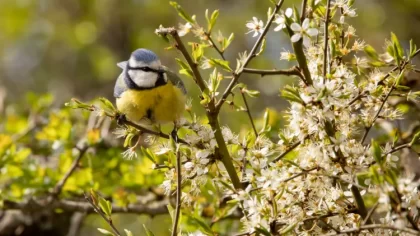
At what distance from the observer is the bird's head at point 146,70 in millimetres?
2125

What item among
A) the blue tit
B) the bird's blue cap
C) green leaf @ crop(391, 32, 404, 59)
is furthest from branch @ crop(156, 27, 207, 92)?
the bird's blue cap

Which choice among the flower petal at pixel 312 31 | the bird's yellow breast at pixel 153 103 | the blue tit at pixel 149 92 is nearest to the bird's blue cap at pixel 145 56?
the blue tit at pixel 149 92

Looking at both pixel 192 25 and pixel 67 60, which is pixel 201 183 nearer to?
pixel 192 25

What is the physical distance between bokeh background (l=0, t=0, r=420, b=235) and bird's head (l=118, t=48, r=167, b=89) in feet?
11.3

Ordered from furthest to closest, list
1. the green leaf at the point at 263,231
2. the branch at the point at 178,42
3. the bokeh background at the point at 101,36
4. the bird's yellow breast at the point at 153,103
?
the bokeh background at the point at 101,36 < the bird's yellow breast at the point at 153,103 < the branch at the point at 178,42 < the green leaf at the point at 263,231

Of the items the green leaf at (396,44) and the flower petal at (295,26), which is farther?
the green leaf at (396,44)

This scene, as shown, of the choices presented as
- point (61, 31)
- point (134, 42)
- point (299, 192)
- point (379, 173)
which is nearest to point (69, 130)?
point (299, 192)

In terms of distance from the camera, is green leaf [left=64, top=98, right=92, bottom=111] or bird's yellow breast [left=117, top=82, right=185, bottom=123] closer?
green leaf [left=64, top=98, right=92, bottom=111]

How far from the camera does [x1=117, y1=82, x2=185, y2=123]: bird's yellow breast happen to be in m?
2.05

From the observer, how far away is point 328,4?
1436mm

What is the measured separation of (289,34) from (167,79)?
81 cm

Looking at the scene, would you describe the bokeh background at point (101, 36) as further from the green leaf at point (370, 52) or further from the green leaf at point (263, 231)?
the green leaf at point (263, 231)

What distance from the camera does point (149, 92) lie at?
212 centimetres

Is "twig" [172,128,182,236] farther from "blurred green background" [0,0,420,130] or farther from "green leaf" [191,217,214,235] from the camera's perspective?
"blurred green background" [0,0,420,130]
